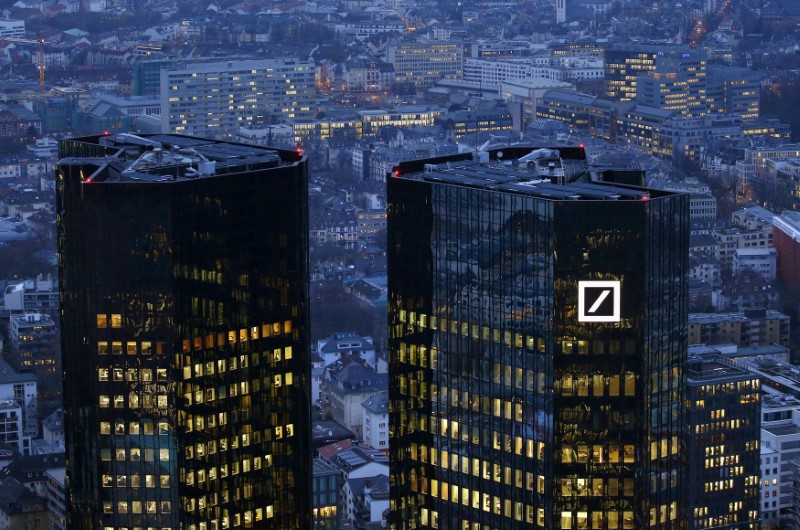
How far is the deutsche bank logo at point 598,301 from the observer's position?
68.0 metres

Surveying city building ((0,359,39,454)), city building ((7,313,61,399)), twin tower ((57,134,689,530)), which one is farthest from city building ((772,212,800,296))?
twin tower ((57,134,689,530))

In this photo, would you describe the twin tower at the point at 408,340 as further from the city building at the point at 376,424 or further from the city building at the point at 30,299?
the city building at the point at 30,299

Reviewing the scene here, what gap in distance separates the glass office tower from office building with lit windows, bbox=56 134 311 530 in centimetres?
603

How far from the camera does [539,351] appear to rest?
6881 centimetres

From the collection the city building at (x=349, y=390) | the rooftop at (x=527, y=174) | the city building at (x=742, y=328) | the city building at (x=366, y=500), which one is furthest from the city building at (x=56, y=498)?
the city building at (x=742, y=328)

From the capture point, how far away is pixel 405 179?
71.5 m

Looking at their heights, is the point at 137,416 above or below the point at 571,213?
below

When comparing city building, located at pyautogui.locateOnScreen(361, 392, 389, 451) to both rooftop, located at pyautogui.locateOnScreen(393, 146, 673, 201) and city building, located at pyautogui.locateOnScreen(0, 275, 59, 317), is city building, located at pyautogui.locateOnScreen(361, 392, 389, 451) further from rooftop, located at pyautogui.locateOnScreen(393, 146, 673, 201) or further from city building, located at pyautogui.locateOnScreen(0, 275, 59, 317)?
rooftop, located at pyautogui.locateOnScreen(393, 146, 673, 201)

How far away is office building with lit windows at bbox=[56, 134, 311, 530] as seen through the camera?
73.4 metres

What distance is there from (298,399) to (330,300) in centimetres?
8847

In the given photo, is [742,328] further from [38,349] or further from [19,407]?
[19,407]

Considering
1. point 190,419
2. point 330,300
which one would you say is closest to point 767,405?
point 330,300

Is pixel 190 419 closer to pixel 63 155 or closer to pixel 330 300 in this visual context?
pixel 63 155

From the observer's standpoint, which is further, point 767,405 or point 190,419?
point 767,405
